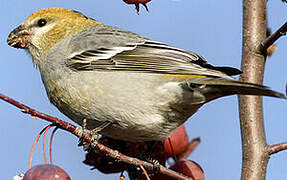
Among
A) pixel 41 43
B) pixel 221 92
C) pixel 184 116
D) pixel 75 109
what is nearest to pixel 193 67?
pixel 221 92

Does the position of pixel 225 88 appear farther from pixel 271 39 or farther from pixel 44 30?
pixel 44 30

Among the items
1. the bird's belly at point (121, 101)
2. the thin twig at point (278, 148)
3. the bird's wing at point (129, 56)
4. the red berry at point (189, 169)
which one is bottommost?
the red berry at point (189, 169)

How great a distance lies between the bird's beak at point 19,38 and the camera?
162 inches

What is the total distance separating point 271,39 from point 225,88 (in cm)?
51

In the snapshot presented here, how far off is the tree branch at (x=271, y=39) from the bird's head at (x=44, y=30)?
1978mm

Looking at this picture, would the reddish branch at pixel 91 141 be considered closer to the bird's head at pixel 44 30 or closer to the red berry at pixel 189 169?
the red berry at pixel 189 169

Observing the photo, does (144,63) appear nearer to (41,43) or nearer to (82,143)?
(82,143)

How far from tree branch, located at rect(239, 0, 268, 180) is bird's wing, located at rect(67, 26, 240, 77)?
0.20 meters

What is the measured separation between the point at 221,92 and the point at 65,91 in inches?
52.5

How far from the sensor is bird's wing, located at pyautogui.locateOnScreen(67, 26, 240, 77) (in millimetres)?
3387

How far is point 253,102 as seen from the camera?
3330 mm

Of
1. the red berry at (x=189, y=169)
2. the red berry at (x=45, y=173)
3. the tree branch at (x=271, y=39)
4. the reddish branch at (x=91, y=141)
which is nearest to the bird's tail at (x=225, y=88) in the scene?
the tree branch at (x=271, y=39)

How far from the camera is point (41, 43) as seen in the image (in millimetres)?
4191

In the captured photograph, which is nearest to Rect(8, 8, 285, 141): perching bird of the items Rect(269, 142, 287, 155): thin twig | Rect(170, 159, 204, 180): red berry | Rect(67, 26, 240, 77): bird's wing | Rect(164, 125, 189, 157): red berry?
Rect(67, 26, 240, 77): bird's wing
